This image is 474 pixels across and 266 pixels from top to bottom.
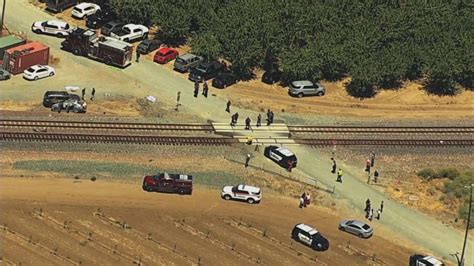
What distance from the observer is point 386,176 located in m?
78.7

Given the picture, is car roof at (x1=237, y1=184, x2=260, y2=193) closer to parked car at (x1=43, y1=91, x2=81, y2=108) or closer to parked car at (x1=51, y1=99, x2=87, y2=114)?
parked car at (x1=51, y1=99, x2=87, y2=114)

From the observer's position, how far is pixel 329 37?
9494 cm

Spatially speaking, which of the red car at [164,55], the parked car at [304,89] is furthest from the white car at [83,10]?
the parked car at [304,89]

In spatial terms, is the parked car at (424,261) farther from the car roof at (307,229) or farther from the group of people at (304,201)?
the group of people at (304,201)

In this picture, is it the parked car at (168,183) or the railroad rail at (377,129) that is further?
the railroad rail at (377,129)

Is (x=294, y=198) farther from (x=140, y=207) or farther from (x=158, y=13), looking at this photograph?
(x=158, y=13)

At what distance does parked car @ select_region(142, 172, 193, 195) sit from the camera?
236ft

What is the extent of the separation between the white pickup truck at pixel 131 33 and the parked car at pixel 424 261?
43595mm

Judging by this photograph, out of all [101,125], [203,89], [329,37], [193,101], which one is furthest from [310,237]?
[329,37]

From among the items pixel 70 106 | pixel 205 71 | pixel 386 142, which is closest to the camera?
pixel 70 106

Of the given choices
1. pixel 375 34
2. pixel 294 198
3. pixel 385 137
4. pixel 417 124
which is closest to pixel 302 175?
pixel 294 198

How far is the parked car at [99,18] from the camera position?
330ft

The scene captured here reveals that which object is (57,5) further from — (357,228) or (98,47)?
(357,228)

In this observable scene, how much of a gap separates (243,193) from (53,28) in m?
36.1
